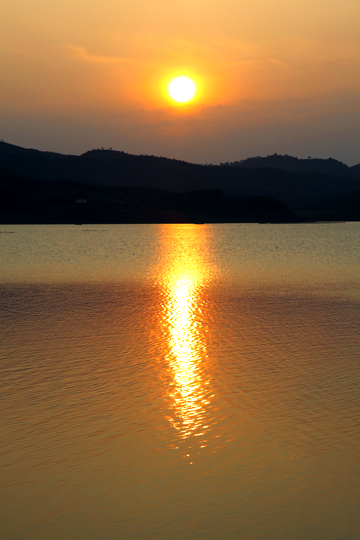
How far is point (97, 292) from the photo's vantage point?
1253 inches

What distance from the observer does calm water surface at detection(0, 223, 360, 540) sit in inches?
326

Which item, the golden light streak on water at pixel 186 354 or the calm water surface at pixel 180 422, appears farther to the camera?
the golden light streak on water at pixel 186 354

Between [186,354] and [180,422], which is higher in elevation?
[186,354]

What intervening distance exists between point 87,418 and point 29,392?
2358 millimetres

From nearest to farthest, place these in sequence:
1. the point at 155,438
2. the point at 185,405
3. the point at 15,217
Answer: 1. the point at 155,438
2. the point at 185,405
3. the point at 15,217

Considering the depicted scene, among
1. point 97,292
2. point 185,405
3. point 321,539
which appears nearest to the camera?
Answer: point 321,539

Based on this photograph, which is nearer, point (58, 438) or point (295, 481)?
point (295, 481)

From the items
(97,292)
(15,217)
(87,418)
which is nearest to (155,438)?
(87,418)

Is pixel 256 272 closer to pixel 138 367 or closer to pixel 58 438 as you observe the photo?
pixel 138 367

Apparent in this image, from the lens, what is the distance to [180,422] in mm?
11906

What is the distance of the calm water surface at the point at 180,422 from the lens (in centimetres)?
829

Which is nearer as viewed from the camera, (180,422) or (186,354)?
(180,422)

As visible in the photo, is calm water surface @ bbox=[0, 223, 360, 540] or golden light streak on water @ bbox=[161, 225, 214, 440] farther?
golden light streak on water @ bbox=[161, 225, 214, 440]

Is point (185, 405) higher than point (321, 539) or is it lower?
higher
